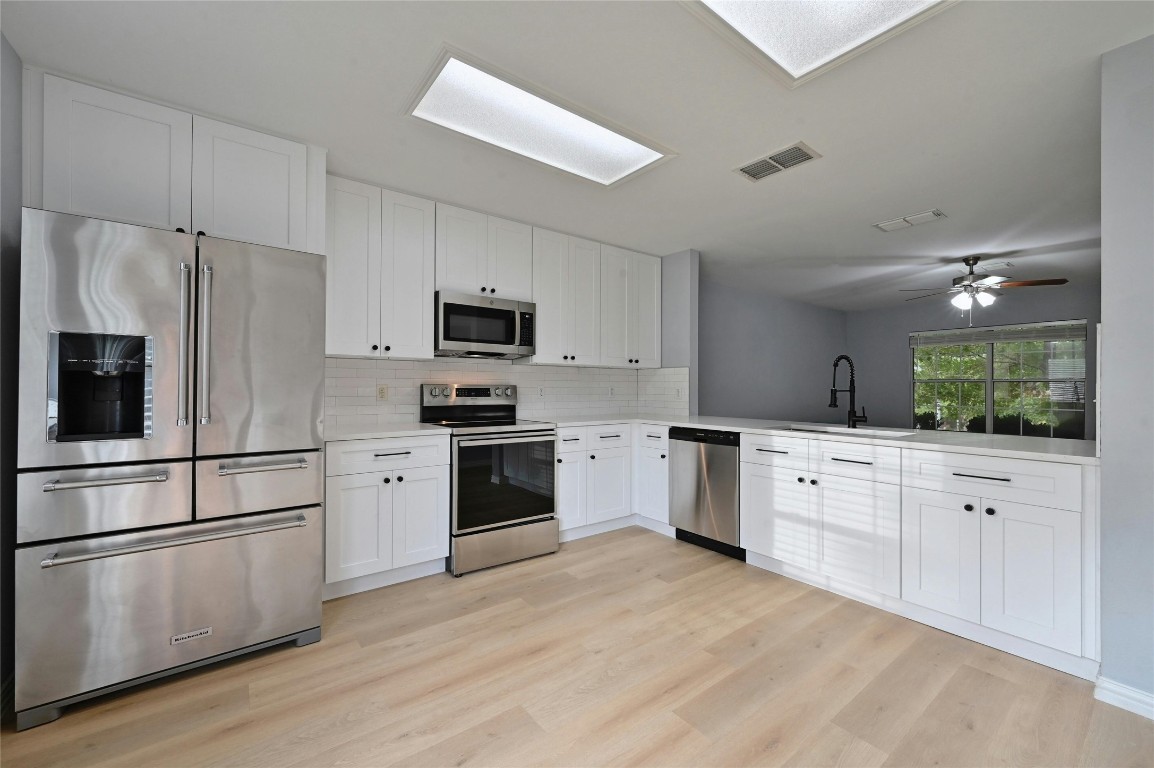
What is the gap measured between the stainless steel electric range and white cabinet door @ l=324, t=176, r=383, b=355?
0.69 metres

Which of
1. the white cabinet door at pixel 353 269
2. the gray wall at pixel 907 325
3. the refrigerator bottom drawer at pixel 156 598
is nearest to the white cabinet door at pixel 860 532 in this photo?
the refrigerator bottom drawer at pixel 156 598

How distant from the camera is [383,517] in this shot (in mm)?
2902

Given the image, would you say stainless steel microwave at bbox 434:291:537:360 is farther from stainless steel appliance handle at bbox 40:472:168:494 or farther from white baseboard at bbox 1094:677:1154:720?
white baseboard at bbox 1094:677:1154:720

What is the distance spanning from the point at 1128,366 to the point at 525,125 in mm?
2711

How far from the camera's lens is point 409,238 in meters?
3.28

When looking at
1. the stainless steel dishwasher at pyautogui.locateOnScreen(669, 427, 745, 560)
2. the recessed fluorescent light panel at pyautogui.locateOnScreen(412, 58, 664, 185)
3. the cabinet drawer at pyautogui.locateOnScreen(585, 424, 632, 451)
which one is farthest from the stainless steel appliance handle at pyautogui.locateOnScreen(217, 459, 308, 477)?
the stainless steel dishwasher at pyautogui.locateOnScreen(669, 427, 745, 560)

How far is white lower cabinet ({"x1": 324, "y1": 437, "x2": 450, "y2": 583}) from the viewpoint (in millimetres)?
2746

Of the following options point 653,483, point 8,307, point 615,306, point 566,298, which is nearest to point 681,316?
point 615,306

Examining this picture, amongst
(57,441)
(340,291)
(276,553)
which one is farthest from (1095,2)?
(57,441)

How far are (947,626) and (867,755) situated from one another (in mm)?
1196

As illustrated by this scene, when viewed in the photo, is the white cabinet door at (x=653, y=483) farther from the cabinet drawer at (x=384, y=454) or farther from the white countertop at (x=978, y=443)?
the cabinet drawer at (x=384, y=454)

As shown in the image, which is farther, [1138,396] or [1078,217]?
[1078,217]

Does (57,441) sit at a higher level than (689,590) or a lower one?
higher

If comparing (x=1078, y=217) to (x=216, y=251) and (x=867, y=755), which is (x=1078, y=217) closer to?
(x=867, y=755)
